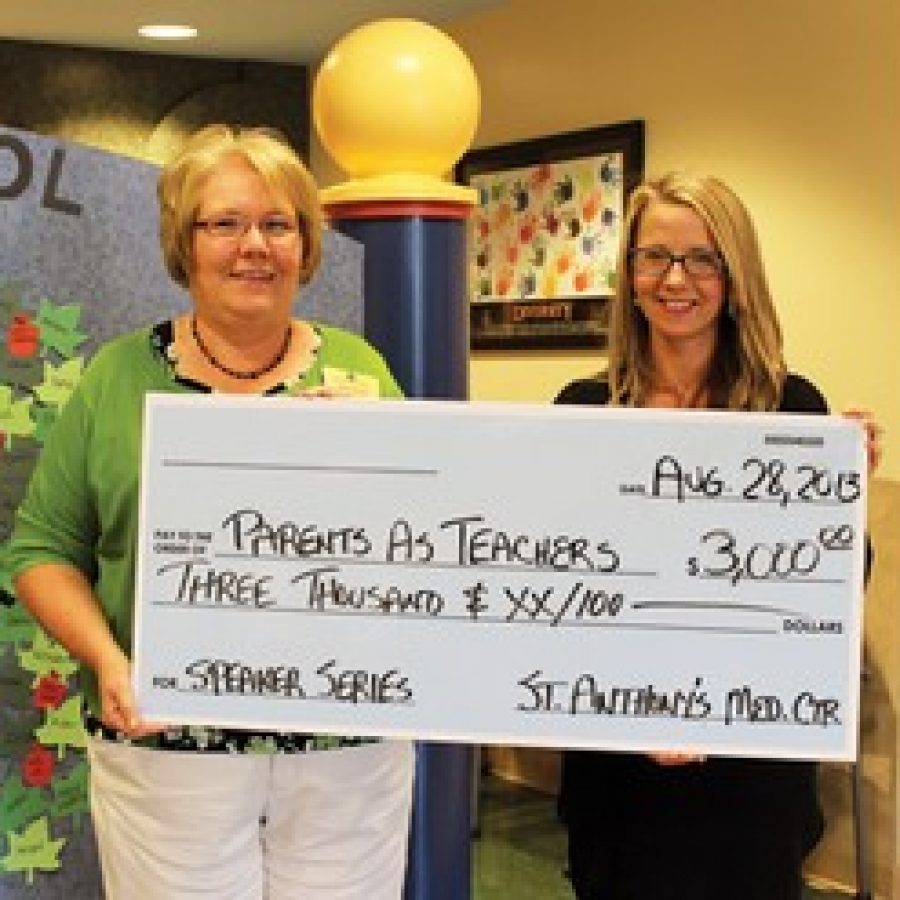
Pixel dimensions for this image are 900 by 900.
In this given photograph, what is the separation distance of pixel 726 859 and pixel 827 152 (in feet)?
7.23

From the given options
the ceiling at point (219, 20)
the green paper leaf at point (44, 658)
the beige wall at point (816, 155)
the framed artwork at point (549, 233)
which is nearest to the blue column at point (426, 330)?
the green paper leaf at point (44, 658)

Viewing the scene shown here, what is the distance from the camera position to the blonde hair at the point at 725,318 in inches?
67.9

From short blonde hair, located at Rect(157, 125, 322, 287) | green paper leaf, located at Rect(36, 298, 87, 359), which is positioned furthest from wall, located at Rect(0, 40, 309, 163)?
short blonde hair, located at Rect(157, 125, 322, 287)

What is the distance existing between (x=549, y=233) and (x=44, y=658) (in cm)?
275

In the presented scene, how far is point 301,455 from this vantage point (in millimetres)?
1649

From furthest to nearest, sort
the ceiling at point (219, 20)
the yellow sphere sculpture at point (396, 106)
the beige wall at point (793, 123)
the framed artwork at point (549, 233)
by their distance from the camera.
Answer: the ceiling at point (219, 20) < the framed artwork at point (549, 233) < the beige wall at point (793, 123) < the yellow sphere sculpture at point (396, 106)

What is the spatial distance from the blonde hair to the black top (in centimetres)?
4

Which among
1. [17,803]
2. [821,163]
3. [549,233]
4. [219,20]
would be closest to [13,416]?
[17,803]

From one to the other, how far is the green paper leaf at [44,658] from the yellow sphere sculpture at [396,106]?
74cm

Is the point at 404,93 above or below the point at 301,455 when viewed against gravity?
above

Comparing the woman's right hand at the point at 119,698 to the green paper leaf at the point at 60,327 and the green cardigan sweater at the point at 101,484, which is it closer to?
the green cardigan sweater at the point at 101,484

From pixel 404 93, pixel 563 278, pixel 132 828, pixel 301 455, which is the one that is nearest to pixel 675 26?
pixel 563 278

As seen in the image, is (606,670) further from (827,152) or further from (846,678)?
(827,152)

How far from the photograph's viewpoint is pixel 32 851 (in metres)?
Result: 2.04
